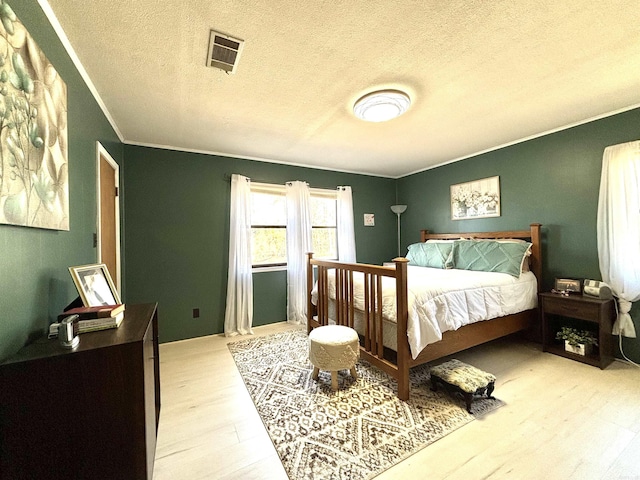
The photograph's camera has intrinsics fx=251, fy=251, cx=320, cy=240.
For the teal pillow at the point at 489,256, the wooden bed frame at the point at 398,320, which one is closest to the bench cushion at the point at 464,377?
the wooden bed frame at the point at 398,320

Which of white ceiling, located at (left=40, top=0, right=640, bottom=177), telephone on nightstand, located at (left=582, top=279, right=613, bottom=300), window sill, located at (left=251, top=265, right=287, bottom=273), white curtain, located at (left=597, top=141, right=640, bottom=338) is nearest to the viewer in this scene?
white ceiling, located at (left=40, top=0, right=640, bottom=177)

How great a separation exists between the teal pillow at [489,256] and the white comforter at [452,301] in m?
0.15

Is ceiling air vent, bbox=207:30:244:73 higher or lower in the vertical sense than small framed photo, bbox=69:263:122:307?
higher

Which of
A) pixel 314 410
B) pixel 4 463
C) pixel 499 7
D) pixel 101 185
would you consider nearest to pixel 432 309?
pixel 314 410

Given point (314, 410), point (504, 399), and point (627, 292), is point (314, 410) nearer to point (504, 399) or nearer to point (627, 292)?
point (504, 399)

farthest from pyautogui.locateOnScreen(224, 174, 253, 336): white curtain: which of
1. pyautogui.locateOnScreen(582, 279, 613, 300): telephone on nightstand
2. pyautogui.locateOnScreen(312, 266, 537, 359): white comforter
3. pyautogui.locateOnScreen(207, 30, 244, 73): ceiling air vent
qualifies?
pyautogui.locateOnScreen(582, 279, 613, 300): telephone on nightstand

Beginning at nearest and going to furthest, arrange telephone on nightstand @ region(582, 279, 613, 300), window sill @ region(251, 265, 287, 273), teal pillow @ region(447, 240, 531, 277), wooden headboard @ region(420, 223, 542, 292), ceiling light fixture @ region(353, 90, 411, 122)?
ceiling light fixture @ region(353, 90, 411, 122) → telephone on nightstand @ region(582, 279, 613, 300) → teal pillow @ region(447, 240, 531, 277) → wooden headboard @ region(420, 223, 542, 292) → window sill @ region(251, 265, 287, 273)

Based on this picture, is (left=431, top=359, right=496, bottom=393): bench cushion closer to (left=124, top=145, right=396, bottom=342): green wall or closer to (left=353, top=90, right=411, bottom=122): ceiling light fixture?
(left=353, top=90, right=411, bottom=122): ceiling light fixture

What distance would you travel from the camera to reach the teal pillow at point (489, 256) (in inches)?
109

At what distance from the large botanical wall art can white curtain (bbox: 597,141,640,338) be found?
4140mm

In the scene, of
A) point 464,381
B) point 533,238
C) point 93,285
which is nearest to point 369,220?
point 533,238

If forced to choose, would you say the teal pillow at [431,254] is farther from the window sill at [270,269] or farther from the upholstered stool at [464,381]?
the window sill at [270,269]

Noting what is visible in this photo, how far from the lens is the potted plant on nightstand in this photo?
8.01 feet

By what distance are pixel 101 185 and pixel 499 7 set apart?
296 centimetres
